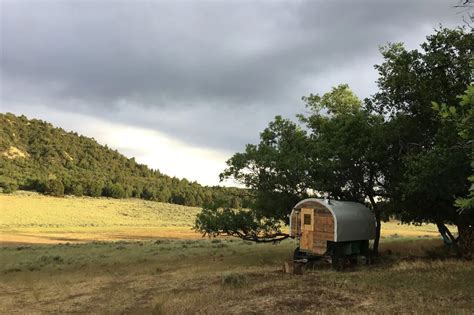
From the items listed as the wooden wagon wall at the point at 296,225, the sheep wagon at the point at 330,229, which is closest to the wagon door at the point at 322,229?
the sheep wagon at the point at 330,229

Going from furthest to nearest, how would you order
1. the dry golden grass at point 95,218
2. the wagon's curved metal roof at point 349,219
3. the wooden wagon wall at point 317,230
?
the dry golden grass at point 95,218 → the wooden wagon wall at point 317,230 → the wagon's curved metal roof at point 349,219

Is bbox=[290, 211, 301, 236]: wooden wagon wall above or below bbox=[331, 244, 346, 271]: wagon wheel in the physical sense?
above

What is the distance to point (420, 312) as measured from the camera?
10516 millimetres

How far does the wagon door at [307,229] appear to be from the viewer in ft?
68.5

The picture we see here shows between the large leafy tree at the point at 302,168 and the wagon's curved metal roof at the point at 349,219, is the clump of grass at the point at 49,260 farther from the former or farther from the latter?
the wagon's curved metal roof at the point at 349,219


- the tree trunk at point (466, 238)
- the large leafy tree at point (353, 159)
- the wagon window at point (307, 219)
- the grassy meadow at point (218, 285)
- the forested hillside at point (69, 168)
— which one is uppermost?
the forested hillside at point (69, 168)

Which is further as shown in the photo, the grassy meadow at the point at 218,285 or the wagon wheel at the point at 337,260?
the wagon wheel at the point at 337,260

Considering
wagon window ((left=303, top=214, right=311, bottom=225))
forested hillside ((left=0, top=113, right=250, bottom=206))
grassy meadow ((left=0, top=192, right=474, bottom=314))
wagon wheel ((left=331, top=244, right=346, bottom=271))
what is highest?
forested hillside ((left=0, top=113, right=250, bottom=206))

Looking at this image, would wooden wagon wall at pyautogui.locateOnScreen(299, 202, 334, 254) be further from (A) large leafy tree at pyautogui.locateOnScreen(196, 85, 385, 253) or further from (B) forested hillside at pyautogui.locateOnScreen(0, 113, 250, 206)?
(B) forested hillside at pyautogui.locateOnScreen(0, 113, 250, 206)

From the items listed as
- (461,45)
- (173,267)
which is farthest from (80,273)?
(461,45)

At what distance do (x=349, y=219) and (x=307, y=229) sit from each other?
6.30 ft

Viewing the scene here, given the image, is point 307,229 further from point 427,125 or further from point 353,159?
point 427,125

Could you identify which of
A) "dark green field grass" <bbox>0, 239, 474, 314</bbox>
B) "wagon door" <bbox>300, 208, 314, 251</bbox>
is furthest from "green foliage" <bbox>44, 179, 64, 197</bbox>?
"wagon door" <bbox>300, 208, 314, 251</bbox>

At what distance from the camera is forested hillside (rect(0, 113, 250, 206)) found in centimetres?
11252
